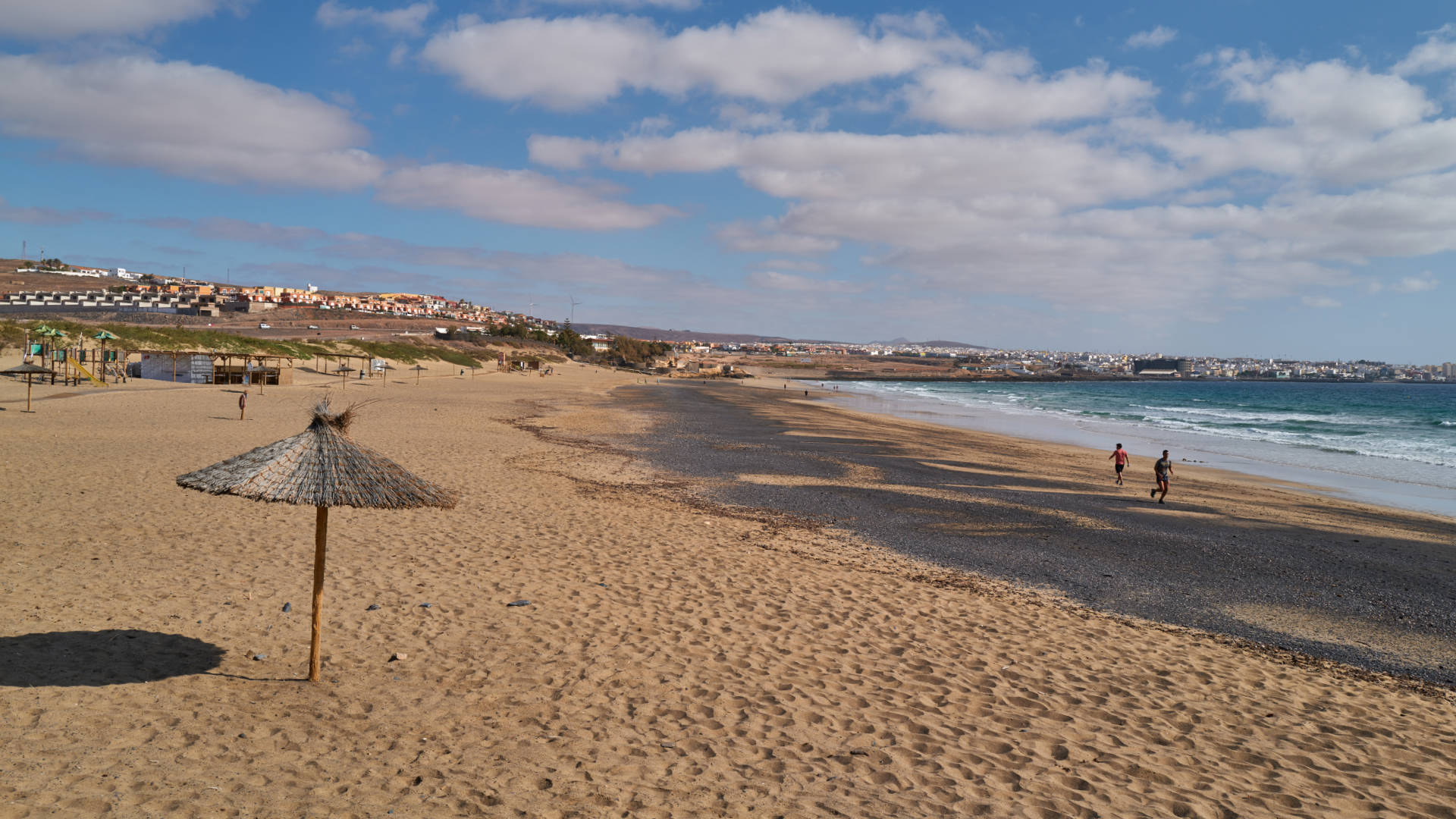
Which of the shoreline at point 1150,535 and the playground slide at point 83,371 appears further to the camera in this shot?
the playground slide at point 83,371

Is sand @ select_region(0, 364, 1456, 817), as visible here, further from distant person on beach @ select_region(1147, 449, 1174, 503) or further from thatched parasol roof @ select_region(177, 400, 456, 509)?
distant person on beach @ select_region(1147, 449, 1174, 503)

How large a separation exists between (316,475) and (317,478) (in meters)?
0.03

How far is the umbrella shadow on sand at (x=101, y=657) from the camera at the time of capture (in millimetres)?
5641

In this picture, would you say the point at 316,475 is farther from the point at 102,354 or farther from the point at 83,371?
the point at 102,354

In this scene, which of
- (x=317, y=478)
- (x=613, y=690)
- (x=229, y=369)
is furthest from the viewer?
(x=229, y=369)

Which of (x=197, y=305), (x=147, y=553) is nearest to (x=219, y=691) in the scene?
(x=147, y=553)

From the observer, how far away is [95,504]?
10.9m

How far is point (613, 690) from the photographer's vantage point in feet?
20.3

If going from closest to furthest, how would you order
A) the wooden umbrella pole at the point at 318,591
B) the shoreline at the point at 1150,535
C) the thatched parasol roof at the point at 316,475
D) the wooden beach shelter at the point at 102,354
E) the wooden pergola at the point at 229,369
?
the thatched parasol roof at the point at 316,475 < the wooden umbrella pole at the point at 318,591 < the shoreline at the point at 1150,535 < the wooden beach shelter at the point at 102,354 < the wooden pergola at the point at 229,369

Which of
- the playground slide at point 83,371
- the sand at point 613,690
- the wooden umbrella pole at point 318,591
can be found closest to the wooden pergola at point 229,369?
the playground slide at point 83,371

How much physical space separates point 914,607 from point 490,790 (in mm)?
5563

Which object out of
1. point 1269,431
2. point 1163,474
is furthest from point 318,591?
point 1269,431

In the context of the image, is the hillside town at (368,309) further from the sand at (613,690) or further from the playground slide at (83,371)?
the sand at (613,690)

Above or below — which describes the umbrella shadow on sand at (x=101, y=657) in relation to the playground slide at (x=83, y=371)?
below
